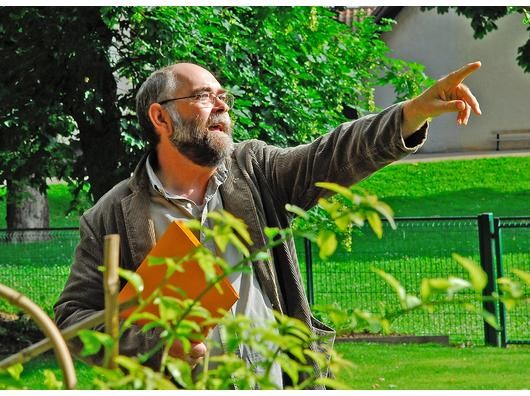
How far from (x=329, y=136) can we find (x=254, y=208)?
301mm

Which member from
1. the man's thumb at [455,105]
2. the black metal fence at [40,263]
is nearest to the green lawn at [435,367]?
the black metal fence at [40,263]

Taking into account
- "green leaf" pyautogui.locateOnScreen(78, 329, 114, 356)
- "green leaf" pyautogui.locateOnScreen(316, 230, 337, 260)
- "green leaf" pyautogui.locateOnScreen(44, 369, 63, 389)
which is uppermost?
"green leaf" pyautogui.locateOnScreen(316, 230, 337, 260)

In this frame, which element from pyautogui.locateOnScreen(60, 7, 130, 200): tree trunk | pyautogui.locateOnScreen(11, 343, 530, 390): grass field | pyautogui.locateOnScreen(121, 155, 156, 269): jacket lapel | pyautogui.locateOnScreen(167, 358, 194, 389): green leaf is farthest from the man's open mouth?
pyautogui.locateOnScreen(60, 7, 130, 200): tree trunk

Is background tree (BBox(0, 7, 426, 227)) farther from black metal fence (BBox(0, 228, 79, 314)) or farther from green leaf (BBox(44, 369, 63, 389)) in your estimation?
green leaf (BBox(44, 369, 63, 389))

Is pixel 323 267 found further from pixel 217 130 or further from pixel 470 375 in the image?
pixel 217 130

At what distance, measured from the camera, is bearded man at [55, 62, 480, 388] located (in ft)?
10.6

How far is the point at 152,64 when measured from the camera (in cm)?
932

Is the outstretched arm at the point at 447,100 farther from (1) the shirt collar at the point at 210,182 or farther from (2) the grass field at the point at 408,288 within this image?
(2) the grass field at the point at 408,288

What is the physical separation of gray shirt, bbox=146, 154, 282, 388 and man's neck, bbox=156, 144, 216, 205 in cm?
2

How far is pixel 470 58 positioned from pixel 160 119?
3037 centimetres

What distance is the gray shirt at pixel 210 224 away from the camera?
125 inches

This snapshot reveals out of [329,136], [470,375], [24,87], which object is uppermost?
[24,87]

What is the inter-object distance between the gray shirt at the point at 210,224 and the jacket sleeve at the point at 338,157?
0.16 m

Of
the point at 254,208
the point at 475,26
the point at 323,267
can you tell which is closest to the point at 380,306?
the point at 254,208
